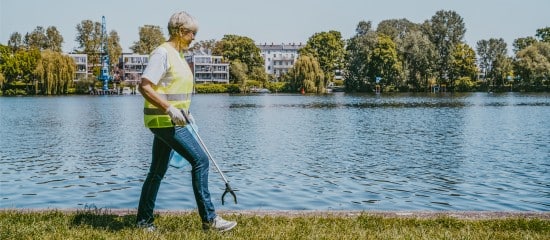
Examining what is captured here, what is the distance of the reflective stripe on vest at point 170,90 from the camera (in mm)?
6508

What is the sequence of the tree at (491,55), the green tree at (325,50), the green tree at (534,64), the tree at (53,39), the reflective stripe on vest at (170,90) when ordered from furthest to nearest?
the tree at (53,39), the green tree at (325,50), the tree at (491,55), the green tree at (534,64), the reflective stripe on vest at (170,90)

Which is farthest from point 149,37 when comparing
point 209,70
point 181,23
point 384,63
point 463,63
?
point 181,23

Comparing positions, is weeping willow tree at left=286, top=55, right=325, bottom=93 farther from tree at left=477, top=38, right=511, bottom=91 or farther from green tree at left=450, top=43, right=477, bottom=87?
tree at left=477, top=38, right=511, bottom=91

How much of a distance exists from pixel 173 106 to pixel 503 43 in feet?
463

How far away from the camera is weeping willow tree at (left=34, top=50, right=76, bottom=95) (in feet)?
356

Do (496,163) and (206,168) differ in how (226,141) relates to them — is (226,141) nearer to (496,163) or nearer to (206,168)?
(496,163)

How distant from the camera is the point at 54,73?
367 feet

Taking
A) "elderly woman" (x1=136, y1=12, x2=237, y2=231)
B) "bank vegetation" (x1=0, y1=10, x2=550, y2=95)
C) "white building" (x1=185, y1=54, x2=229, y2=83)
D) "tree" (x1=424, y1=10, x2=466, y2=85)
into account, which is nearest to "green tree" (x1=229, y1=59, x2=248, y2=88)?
"bank vegetation" (x1=0, y1=10, x2=550, y2=95)

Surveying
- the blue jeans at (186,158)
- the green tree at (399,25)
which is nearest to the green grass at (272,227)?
the blue jeans at (186,158)

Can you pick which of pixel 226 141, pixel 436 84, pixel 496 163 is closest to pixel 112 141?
pixel 226 141

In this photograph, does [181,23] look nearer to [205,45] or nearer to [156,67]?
[156,67]

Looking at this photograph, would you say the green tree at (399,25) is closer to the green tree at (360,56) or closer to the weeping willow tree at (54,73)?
the green tree at (360,56)

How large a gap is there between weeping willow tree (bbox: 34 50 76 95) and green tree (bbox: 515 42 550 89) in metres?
83.7

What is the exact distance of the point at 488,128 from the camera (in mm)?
33906
